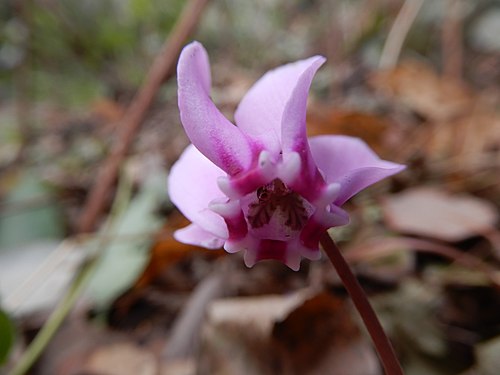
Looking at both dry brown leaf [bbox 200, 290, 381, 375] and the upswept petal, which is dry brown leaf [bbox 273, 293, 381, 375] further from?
the upswept petal

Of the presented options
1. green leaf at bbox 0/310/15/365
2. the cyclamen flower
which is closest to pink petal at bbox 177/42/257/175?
the cyclamen flower

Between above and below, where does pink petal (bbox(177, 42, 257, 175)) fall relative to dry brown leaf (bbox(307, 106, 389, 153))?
above

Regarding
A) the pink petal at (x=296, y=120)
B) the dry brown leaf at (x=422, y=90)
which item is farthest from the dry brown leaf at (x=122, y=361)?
the dry brown leaf at (x=422, y=90)

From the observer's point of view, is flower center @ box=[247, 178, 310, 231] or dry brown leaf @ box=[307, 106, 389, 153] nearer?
flower center @ box=[247, 178, 310, 231]

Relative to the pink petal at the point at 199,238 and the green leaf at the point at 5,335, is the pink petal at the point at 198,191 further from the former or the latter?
the green leaf at the point at 5,335

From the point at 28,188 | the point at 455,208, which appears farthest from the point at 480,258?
the point at 28,188

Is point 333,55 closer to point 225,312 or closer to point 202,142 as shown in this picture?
point 225,312
